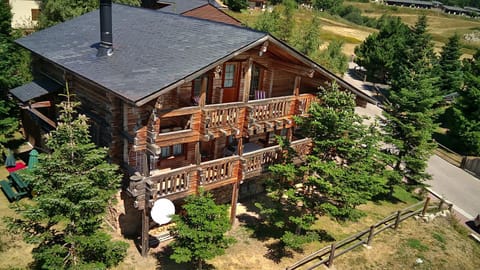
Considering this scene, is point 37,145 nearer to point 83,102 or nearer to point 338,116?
point 83,102

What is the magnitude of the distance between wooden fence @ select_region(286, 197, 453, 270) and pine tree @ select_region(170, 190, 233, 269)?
3351 mm

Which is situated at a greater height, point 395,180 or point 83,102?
point 83,102

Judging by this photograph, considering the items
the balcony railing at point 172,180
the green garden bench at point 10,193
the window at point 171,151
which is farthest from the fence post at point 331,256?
the green garden bench at point 10,193

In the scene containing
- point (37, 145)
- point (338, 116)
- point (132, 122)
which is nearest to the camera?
point (132, 122)

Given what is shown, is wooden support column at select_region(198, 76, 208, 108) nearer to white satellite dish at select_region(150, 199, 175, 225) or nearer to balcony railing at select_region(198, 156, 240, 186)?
balcony railing at select_region(198, 156, 240, 186)

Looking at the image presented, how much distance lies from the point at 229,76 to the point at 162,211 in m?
7.91

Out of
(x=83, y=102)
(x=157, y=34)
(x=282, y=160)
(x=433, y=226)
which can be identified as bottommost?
(x=433, y=226)

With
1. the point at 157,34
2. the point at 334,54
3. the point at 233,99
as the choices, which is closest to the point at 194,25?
the point at 157,34

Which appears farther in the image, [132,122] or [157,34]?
[157,34]

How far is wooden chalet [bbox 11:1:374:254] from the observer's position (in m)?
14.9

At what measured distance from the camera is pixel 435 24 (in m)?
127

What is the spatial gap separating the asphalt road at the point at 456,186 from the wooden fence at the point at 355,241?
3173 millimetres

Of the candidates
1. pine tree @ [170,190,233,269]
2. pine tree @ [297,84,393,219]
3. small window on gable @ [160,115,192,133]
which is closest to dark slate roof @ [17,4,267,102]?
small window on gable @ [160,115,192,133]

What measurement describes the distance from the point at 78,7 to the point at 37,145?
20.4 meters
